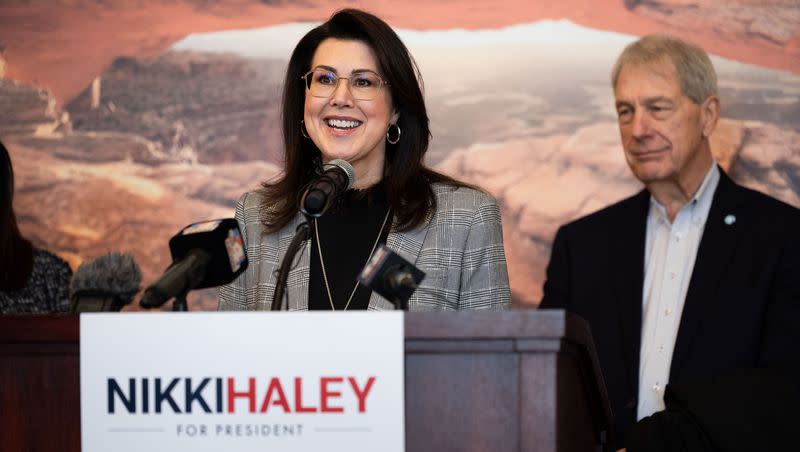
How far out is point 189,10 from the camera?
14.2 ft

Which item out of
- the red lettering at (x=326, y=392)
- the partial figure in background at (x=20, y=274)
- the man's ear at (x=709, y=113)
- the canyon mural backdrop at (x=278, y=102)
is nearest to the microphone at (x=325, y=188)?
the red lettering at (x=326, y=392)

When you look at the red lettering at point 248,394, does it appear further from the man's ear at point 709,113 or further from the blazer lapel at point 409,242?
the man's ear at point 709,113

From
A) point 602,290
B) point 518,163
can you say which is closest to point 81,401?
point 602,290

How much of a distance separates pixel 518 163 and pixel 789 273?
1.25 m

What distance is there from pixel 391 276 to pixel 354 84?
1.03m

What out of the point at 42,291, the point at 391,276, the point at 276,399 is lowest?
the point at 42,291

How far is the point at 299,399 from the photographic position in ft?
4.96

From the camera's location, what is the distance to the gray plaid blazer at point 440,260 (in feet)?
8.08

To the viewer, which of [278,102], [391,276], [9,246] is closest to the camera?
[391,276]

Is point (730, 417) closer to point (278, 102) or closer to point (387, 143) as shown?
point (387, 143)

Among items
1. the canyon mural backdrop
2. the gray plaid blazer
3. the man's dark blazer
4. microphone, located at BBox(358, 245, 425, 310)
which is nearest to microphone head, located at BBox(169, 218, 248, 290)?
microphone, located at BBox(358, 245, 425, 310)

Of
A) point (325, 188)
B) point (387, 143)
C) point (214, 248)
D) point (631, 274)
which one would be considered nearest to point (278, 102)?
point (387, 143)

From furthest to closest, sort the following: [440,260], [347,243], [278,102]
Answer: [278,102]
[347,243]
[440,260]

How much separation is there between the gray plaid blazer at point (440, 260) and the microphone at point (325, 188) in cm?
42
